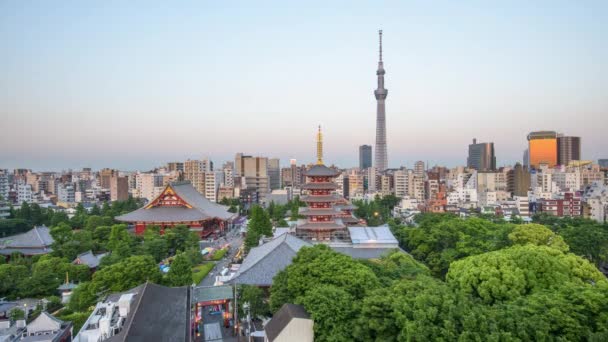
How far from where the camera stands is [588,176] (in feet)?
255

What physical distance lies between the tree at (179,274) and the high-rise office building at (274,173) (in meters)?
97.8

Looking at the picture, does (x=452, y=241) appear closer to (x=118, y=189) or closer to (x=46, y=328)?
(x=46, y=328)

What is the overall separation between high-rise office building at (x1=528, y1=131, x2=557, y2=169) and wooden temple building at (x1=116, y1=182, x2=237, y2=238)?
105916 mm

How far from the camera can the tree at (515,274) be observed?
15914 millimetres

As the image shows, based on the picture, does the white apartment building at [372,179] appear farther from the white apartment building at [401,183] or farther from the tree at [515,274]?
the tree at [515,274]

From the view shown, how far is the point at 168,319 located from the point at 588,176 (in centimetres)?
8548

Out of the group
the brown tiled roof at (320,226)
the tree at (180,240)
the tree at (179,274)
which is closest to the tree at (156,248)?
the tree at (180,240)

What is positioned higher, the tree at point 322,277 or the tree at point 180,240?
the tree at point 322,277

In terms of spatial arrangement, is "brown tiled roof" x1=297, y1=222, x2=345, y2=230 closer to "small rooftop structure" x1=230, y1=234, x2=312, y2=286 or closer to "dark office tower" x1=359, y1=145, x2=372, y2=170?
"small rooftop structure" x1=230, y1=234, x2=312, y2=286

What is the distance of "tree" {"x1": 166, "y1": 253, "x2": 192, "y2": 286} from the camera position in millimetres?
23094

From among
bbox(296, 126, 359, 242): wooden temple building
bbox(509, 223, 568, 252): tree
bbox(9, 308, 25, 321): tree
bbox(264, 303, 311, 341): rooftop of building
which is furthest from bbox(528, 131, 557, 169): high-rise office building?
bbox(9, 308, 25, 321): tree

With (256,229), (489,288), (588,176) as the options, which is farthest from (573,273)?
(588,176)

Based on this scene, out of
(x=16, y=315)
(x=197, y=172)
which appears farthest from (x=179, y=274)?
(x=197, y=172)

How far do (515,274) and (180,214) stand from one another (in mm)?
37118
